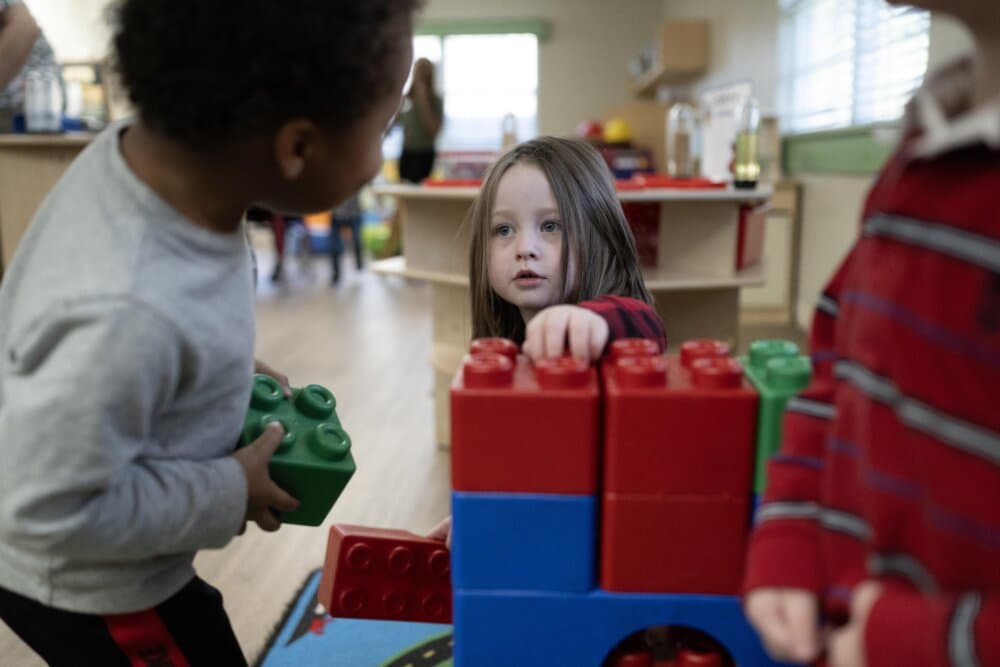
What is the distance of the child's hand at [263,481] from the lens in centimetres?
91

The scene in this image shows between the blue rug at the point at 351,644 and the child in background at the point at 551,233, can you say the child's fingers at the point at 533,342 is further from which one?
the blue rug at the point at 351,644

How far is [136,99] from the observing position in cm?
77

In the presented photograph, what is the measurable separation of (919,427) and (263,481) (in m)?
0.63

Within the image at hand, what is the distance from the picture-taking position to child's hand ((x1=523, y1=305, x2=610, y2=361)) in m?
0.90

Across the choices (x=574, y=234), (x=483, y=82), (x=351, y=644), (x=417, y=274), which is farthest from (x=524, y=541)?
(x=483, y=82)

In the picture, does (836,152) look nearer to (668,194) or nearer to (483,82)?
(668,194)

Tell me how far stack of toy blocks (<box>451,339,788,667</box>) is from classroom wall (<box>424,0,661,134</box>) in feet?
30.2

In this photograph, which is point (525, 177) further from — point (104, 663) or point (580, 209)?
point (104, 663)

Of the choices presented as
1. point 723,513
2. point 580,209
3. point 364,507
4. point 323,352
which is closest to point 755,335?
point 323,352

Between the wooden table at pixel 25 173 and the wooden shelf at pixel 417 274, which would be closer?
the wooden shelf at pixel 417 274

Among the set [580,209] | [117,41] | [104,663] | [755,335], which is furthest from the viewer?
[755,335]

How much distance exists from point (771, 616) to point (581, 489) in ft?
0.69

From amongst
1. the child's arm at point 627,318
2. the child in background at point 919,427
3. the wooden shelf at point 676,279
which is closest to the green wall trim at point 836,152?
the wooden shelf at point 676,279

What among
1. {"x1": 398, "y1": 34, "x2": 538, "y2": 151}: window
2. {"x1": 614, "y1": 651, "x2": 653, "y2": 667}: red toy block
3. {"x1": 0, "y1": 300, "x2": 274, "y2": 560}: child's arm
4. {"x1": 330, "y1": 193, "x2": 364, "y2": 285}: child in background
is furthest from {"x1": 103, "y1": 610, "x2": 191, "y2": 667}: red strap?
{"x1": 398, "y1": 34, "x2": 538, "y2": 151}: window
